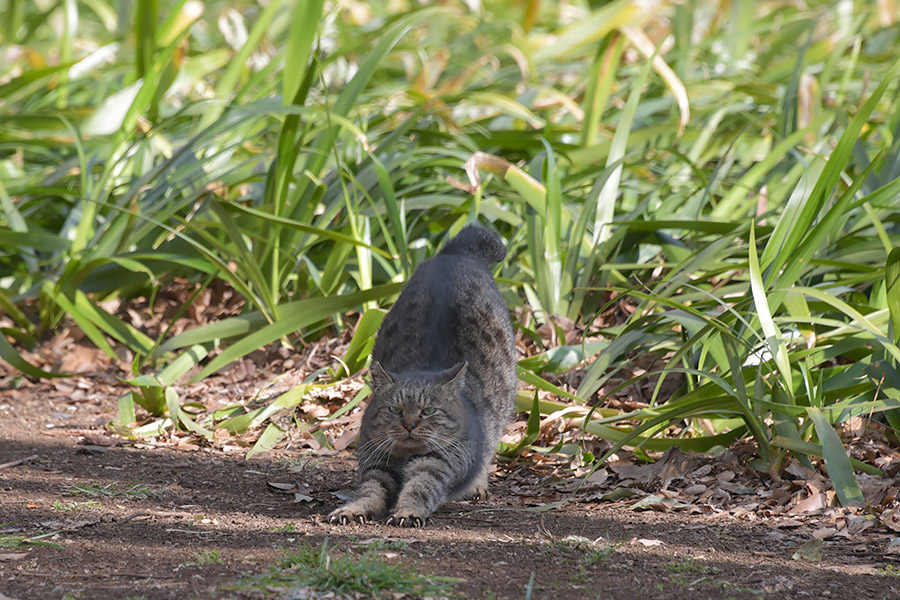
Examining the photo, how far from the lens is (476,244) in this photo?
3.37 meters

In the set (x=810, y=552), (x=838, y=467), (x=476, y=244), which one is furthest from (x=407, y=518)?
(x=476, y=244)

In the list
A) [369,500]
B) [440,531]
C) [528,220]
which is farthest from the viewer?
[528,220]

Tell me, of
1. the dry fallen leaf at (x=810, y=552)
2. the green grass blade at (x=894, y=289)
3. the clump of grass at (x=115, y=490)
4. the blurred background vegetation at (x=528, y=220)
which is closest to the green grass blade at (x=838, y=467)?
the blurred background vegetation at (x=528, y=220)

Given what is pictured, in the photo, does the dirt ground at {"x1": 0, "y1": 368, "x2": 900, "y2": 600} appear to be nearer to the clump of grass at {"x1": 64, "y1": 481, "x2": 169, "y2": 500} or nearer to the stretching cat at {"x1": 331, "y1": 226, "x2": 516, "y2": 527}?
the clump of grass at {"x1": 64, "y1": 481, "x2": 169, "y2": 500}

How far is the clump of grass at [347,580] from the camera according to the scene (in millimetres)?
1753

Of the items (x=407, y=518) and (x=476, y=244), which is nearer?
(x=407, y=518)

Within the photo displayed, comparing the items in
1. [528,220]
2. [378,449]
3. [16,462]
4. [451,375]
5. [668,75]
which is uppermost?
[668,75]

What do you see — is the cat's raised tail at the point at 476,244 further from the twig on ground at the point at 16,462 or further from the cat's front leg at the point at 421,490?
the twig on ground at the point at 16,462

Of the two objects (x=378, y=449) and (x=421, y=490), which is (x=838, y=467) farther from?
(x=378, y=449)

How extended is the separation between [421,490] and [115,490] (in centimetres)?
89

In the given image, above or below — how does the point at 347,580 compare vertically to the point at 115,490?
above

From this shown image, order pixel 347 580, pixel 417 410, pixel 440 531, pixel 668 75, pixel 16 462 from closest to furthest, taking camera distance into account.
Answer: pixel 347 580 < pixel 440 531 < pixel 417 410 < pixel 16 462 < pixel 668 75

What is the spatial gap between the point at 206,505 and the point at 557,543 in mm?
994

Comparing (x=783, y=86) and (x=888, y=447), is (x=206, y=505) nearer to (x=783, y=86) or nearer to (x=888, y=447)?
(x=888, y=447)
